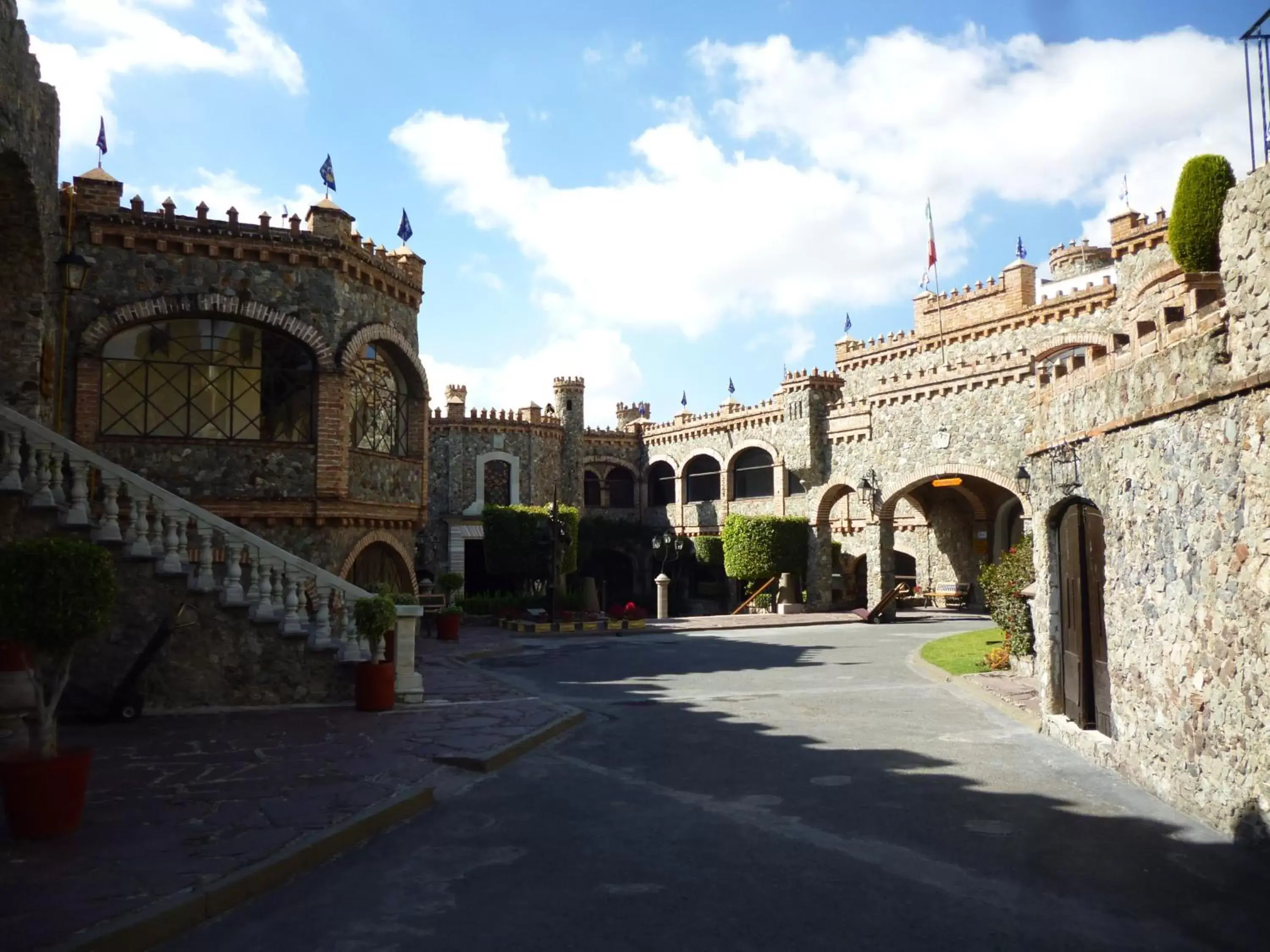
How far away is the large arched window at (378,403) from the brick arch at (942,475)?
14635 mm

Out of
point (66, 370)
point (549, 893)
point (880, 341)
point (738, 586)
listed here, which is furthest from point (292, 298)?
point (880, 341)

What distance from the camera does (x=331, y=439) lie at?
1538cm

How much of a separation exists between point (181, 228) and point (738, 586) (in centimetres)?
2477

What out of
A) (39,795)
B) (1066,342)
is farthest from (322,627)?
(1066,342)

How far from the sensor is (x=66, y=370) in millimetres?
14125

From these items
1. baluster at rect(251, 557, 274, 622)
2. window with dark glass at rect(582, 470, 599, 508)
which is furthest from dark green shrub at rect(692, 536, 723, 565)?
baluster at rect(251, 557, 274, 622)

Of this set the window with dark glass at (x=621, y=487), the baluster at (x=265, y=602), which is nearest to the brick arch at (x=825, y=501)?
the window with dark glass at (x=621, y=487)

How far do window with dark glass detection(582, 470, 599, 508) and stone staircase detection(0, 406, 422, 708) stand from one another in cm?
2984

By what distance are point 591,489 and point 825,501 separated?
12618mm

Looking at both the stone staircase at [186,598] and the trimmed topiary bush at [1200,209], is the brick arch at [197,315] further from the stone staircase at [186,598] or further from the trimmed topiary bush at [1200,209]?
the trimmed topiary bush at [1200,209]

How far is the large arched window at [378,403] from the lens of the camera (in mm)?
16297

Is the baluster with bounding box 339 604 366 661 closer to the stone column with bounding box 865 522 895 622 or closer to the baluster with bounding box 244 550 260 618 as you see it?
the baluster with bounding box 244 550 260 618

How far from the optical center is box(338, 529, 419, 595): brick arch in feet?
51.6

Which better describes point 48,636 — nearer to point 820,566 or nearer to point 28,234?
point 28,234
